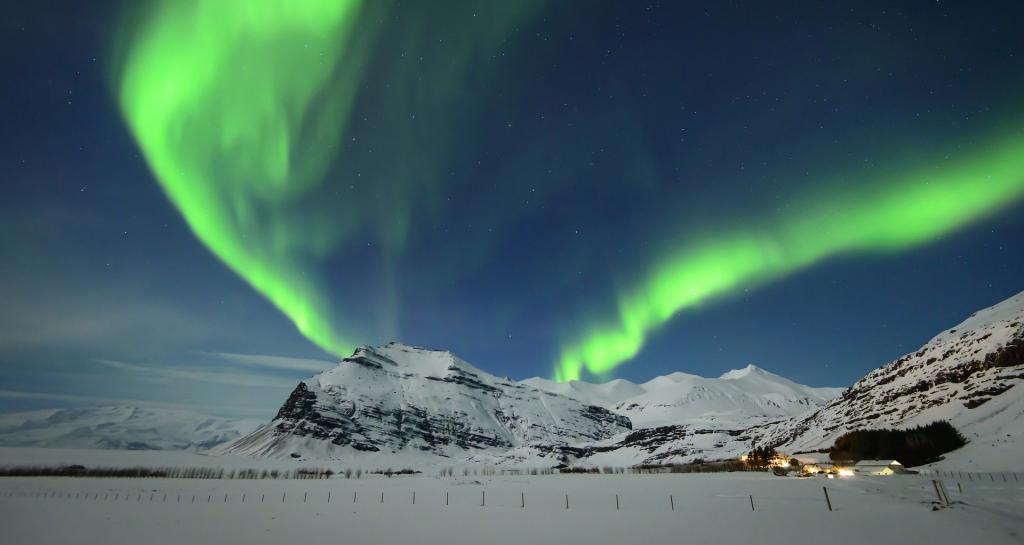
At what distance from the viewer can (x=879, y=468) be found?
10319 centimetres

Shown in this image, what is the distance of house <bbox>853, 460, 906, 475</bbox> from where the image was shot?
324 ft

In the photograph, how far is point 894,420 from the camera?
18212 centimetres

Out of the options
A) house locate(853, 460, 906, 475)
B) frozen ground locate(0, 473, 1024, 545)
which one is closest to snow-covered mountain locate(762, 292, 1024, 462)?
house locate(853, 460, 906, 475)

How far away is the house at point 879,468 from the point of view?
324 feet

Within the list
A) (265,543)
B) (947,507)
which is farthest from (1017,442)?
(265,543)

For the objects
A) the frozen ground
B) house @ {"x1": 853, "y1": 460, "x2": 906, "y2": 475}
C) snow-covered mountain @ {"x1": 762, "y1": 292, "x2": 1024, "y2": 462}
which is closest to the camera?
the frozen ground

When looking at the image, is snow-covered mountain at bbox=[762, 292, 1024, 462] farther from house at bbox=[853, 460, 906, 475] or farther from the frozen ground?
the frozen ground

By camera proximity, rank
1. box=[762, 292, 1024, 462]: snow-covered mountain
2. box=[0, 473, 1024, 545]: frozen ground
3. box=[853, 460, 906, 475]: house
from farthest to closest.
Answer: box=[762, 292, 1024, 462]: snow-covered mountain < box=[853, 460, 906, 475]: house < box=[0, 473, 1024, 545]: frozen ground

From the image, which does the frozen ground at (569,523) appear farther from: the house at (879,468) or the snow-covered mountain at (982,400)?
the snow-covered mountain at (982,400)

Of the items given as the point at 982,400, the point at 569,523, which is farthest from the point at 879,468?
the point at 569,523

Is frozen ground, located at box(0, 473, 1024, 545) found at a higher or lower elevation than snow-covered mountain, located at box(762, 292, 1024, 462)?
lower

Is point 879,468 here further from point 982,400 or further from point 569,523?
point 569,523

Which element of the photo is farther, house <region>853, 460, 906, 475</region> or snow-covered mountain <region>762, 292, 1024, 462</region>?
snow-covered mountain <region>762, 292, 1024, 462</region>

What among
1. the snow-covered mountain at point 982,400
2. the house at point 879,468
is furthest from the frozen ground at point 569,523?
the snow-covered mountain at point 982,400
